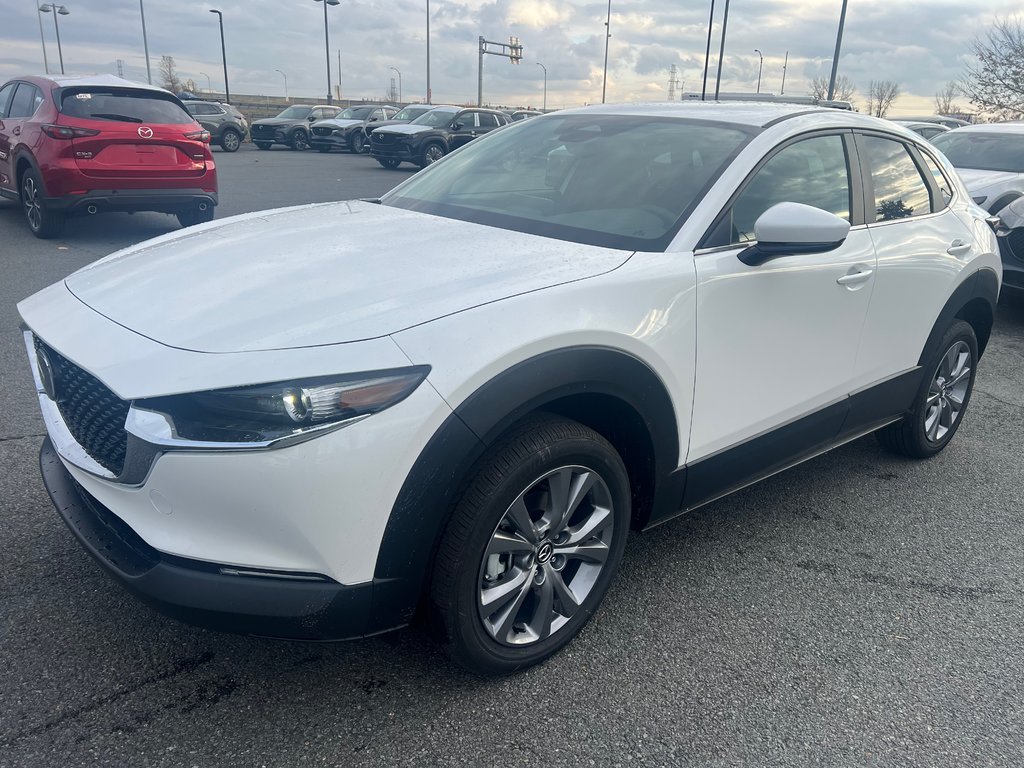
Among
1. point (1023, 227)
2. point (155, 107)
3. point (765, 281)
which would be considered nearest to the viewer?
point (765, 281)

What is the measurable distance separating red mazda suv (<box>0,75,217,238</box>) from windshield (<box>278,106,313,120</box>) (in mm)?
21069

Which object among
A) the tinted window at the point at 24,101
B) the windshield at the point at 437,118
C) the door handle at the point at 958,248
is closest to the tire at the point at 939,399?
the door handle at the point at 958,248

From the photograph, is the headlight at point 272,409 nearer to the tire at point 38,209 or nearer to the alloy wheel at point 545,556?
the alloy wheel at point 545,556

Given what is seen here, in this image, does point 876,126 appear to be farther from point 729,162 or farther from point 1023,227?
point 1023,227

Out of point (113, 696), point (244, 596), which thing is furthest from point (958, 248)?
point (113, 696)

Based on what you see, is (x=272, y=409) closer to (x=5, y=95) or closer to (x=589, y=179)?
(x=589, y=179)

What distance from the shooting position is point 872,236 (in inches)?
132

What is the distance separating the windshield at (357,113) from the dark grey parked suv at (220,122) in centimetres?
380

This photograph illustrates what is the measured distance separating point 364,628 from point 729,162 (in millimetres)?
1984

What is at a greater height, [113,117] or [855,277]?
[113,117]

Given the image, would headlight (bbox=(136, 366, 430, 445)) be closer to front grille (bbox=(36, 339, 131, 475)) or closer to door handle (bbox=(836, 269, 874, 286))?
front grille (bbox=(36, 339, 131, 475))

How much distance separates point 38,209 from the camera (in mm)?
8602

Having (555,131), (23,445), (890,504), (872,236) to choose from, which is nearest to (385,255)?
(555,131)

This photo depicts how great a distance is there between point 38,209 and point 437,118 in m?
14.7
